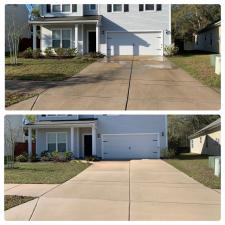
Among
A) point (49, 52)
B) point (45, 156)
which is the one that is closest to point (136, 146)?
point (45, 156)

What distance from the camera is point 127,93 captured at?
7.88 meters

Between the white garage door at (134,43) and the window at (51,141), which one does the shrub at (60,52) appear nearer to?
the white garage door at (134,43)

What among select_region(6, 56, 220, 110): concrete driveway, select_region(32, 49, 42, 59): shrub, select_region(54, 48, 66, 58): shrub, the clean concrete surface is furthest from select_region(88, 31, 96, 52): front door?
the clean concrete surface

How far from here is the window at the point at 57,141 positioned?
1175 centimetres

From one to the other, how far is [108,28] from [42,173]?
9.18 m

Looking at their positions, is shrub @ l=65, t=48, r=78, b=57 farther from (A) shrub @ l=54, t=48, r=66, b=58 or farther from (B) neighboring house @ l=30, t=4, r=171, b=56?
(B) neighboring house @ l=30, t=4, r=171, b=56

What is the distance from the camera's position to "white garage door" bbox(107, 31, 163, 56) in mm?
15008

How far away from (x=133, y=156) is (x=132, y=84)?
167 centimetres

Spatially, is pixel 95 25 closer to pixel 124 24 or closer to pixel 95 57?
pixel 124 24

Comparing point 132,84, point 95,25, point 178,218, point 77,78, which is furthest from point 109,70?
point 95,25

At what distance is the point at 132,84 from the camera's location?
8898 millimetres

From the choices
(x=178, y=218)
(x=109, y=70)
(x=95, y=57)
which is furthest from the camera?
(x=95, y=57)

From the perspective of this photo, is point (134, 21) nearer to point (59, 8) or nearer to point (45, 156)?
point (59, 8)
